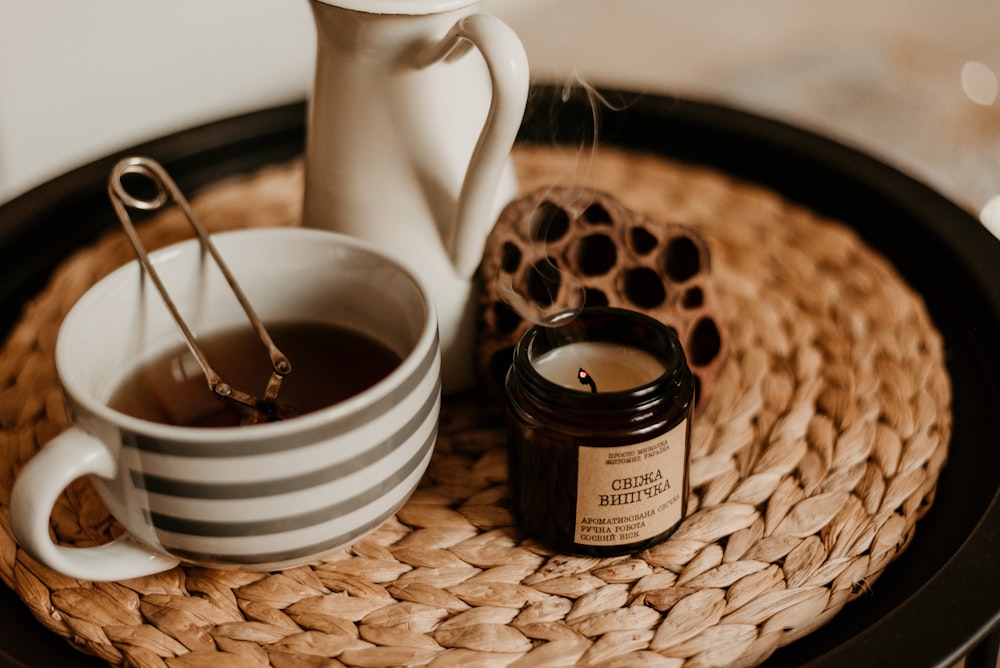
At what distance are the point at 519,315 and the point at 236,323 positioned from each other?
158 millimetres

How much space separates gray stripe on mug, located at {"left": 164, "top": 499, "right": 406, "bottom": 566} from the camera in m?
0.44

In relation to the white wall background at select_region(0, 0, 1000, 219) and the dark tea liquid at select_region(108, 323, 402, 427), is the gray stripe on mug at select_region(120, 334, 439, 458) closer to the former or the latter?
the dark tea liquid at select_region(108, 323, 402, 427)

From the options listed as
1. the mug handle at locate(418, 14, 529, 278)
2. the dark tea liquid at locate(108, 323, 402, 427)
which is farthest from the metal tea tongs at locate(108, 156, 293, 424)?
the mug handle at locate(418, 14, 529, 278)

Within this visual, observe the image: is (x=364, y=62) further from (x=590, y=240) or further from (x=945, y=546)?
(x=945, y=546)

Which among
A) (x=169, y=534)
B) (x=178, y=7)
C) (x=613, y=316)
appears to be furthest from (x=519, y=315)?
(x=178, y=7)

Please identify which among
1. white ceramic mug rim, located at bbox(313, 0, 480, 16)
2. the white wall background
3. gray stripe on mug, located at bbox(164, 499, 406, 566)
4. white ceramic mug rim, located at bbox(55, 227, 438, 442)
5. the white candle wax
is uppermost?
the white wall background

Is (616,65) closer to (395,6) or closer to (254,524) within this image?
(395,6)

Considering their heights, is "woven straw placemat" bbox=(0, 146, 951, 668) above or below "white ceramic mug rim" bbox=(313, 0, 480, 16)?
below

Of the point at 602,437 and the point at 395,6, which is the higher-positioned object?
the point at 395,6

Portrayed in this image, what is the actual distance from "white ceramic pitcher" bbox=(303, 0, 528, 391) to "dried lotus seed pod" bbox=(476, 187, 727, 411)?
0.06 ft

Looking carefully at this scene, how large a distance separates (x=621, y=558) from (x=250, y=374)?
0.21m

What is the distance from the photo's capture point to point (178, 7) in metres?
0.87

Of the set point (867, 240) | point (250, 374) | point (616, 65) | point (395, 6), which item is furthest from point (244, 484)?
point (616, 65)

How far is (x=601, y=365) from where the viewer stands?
20.6 inches
